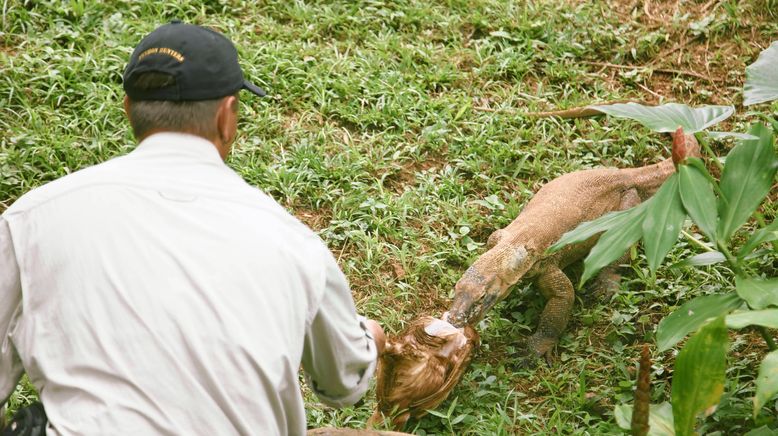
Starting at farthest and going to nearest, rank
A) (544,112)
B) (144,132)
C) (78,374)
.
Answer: (544,112) → (144,132) → (78,374)

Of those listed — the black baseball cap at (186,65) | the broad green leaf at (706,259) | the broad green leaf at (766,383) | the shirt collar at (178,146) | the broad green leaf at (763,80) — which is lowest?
the broad green leaf at (706,259)

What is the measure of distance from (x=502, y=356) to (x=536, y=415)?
1.82ft

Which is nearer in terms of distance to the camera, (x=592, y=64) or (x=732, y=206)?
(x=732, y=206)

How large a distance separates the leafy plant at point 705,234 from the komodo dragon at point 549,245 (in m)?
0.96

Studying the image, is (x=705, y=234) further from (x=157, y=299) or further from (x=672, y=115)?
(x=157, y=299)

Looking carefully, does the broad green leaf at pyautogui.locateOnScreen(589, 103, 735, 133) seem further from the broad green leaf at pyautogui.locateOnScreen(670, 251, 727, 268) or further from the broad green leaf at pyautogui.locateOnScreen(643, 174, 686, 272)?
the broad green leaf at pyautogui.locateOnScreen(670, 251, 727, 268)

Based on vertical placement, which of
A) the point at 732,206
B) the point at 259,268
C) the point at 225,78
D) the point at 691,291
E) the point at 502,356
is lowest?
the point at 502,356

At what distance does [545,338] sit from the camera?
17.3 ft

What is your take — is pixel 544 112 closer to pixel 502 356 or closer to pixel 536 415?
pixel 502 356

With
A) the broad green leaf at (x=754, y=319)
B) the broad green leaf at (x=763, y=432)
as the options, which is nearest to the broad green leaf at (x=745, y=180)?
the broad green leaf at (x=754, y=319)

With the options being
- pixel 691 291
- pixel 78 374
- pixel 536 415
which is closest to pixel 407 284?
pixel 536 415

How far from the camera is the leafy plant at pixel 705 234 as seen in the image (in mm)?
3252

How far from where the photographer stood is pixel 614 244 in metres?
3.69

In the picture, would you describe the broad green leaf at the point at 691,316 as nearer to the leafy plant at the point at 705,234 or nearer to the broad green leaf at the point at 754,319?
the leafy plant at the point at 705,234
